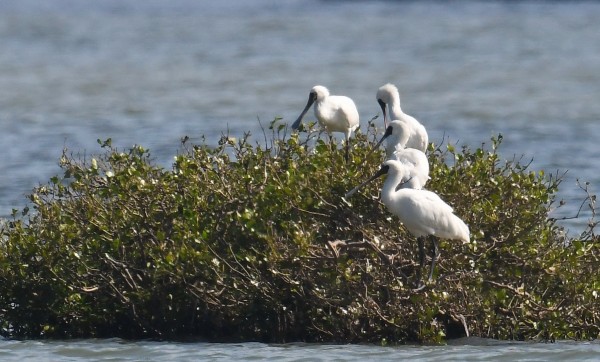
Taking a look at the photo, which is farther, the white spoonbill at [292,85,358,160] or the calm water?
the white spoonbill at [292,85,358,160]

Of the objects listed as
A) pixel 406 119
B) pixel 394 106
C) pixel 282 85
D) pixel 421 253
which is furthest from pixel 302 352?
pixel 282 85

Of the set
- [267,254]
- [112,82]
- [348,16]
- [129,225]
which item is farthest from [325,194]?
[348,16]

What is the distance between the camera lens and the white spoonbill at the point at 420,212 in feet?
32.8

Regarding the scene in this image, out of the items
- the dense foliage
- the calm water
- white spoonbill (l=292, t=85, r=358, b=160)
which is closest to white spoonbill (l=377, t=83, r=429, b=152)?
white spoonbill (l=292, t=85, r=358, b=160)

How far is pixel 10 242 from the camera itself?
11141 mm

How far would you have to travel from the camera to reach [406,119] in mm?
13398

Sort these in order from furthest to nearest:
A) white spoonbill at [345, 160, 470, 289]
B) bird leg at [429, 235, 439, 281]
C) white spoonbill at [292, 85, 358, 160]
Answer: white spoonbill at [292, 85, 358, 160], bird leg at [429, 235, 439, 281], white spoonbill at [345, 160, 470, 289]

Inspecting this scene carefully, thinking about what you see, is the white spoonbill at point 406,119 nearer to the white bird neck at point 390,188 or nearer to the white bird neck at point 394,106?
the white bird neck at point 394,106

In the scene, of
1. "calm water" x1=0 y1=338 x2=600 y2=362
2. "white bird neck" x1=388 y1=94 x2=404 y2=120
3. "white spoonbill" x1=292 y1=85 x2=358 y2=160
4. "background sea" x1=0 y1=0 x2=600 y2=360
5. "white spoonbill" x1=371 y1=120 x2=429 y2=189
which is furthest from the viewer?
"background sea" x1=0 y1=0 x2=600 y2=360

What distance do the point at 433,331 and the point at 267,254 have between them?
1282 millimetres

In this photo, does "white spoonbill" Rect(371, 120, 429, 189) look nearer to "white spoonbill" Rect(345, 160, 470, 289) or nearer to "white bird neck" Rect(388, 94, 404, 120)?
"white spoonbill" Rect(345, 160, 470, 289)

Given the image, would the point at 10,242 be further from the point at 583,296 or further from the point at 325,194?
the point at 583,296

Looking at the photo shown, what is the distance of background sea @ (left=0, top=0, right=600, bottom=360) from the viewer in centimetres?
1683

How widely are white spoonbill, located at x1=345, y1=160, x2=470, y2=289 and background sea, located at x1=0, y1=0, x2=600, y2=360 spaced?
34.8 inches
